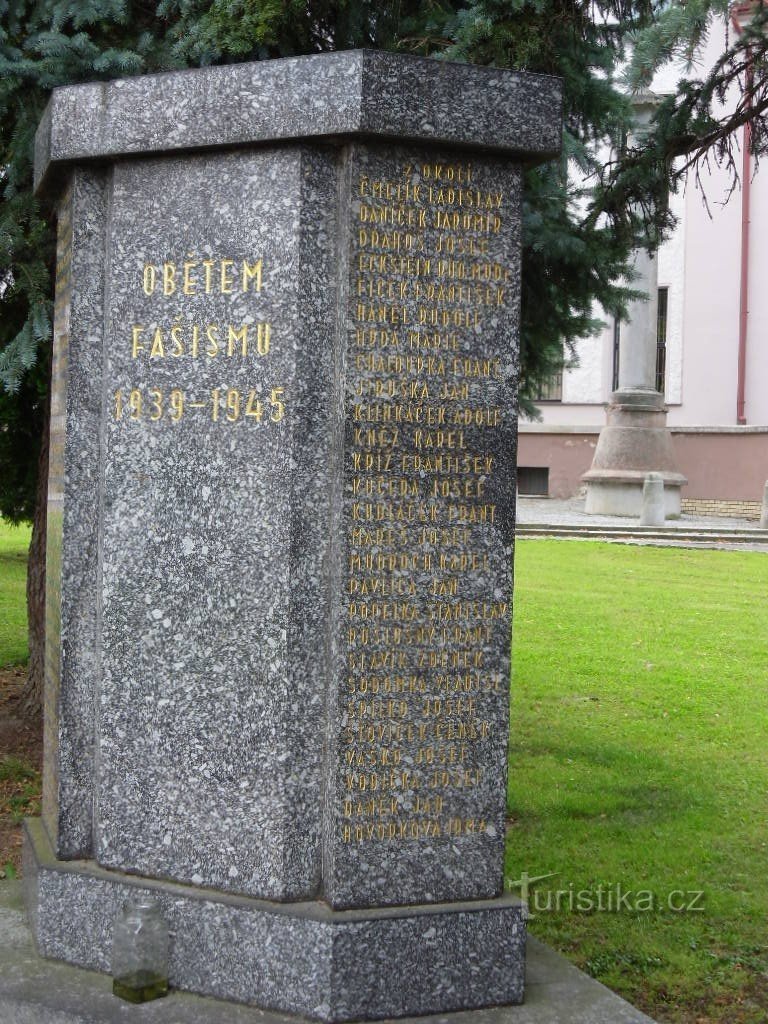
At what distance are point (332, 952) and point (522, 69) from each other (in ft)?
11.4

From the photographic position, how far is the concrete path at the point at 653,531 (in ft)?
57.6

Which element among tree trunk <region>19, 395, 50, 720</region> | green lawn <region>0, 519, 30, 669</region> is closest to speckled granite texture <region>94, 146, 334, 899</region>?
tree trunk <region>19, 395, 50, 720</region>

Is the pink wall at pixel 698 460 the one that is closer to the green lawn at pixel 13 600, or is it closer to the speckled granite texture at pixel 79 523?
the green lawn at pixel 13 600

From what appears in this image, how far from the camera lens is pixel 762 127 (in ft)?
18.6

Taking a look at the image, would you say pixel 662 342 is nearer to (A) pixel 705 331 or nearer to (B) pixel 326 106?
(A) pixel 705 331

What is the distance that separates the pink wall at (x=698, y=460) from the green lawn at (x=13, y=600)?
39.1ft

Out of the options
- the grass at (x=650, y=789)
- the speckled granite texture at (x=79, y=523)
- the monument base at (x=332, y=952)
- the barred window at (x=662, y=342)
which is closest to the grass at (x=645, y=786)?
the grass at (x=650, y=789)

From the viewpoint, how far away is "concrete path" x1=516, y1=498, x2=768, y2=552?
17.5 meters

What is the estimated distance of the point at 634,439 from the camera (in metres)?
21.6

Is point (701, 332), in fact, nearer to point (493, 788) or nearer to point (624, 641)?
point (624, 641)

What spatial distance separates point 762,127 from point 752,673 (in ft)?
15.6

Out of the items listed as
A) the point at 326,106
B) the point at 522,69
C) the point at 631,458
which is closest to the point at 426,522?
the point at 326,106

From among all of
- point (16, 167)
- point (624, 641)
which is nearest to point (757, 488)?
point (624, 641)

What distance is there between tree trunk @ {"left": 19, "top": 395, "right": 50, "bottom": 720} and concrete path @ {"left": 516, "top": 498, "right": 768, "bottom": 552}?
11.6 m
